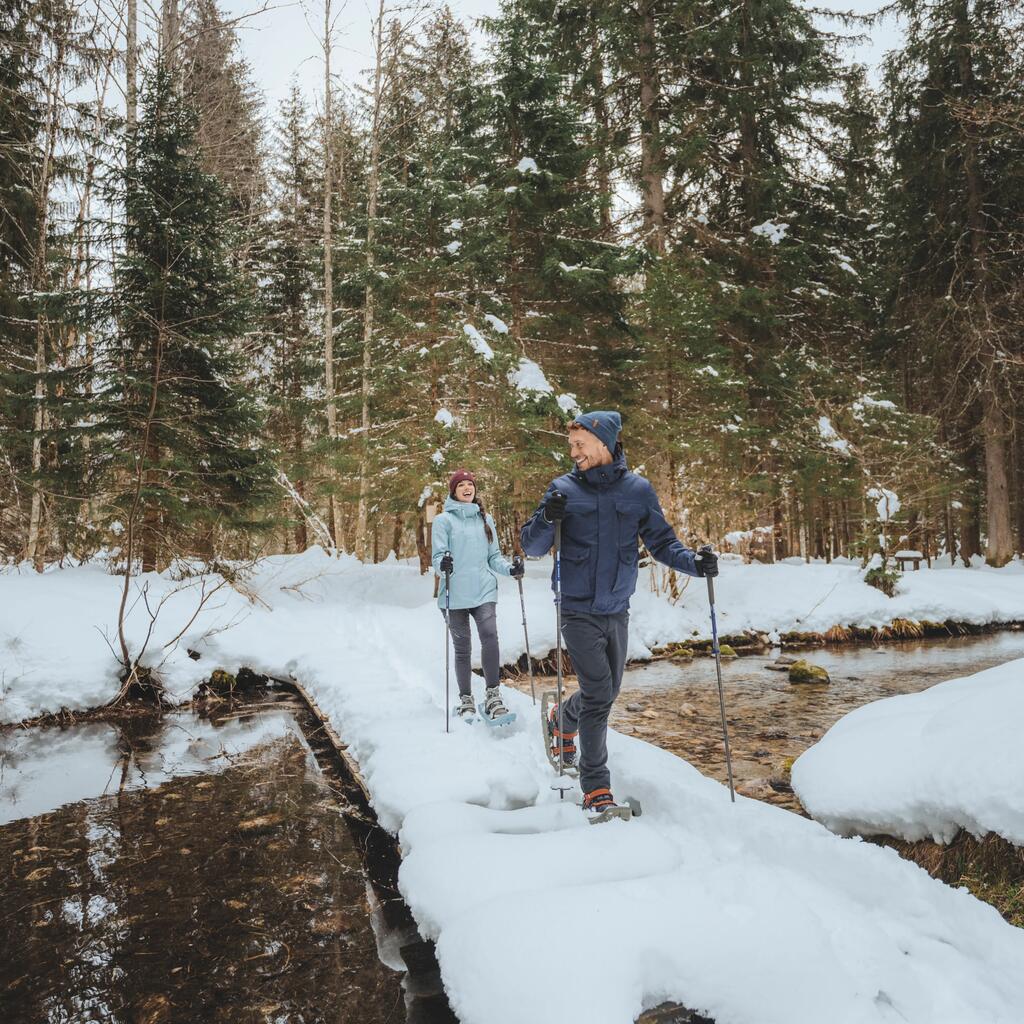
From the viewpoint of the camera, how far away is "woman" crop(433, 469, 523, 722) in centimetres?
596

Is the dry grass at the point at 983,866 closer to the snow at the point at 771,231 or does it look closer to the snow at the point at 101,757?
the snow at the point at 101,757

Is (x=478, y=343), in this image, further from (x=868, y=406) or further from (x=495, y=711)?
(x=868, y=406)

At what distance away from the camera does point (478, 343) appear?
1312cm

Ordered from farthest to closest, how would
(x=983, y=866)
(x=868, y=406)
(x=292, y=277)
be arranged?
(x=292, y=277), (x=868, y=406), (x=983, y=866)

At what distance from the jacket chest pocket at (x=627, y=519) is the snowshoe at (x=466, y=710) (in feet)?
8.87

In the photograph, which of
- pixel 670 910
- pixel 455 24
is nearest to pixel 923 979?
pixel 670 910

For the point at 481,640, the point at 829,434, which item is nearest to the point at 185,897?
the point at 481,640

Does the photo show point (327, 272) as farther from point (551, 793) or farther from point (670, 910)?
point (670, 910)

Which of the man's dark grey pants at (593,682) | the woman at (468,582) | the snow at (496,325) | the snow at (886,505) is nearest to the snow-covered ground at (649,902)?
the man's dark grey pants at (593,682)

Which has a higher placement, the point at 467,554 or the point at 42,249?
the point at 42,249

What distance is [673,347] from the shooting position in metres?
13.4

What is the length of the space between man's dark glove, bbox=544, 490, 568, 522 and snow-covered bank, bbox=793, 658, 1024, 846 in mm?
2106

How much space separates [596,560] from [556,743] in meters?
1.61

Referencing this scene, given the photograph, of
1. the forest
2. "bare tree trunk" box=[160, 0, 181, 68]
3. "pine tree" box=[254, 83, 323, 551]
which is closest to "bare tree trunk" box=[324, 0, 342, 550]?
the forest
